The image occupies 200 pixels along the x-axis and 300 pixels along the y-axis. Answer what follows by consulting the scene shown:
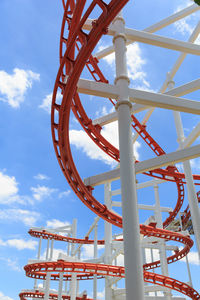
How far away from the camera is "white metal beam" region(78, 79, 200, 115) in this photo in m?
5.19

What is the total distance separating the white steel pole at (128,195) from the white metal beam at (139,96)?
0.15 metres

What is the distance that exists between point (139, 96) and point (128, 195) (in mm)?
1845

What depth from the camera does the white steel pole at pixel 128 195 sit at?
3954 millimetres

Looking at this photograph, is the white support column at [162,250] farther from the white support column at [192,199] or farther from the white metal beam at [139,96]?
the white metal beam at [139,96]

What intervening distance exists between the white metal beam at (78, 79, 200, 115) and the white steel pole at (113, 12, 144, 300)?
15 cm

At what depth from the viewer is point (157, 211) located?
41.5 ft

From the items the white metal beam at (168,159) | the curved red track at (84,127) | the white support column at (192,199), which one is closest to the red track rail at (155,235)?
the curved red track at (84,127)

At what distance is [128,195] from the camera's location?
4.46 metres

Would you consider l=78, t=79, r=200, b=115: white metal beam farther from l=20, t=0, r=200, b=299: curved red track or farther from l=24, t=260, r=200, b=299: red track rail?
l=24, t=260, r=200, b=299: red track rail

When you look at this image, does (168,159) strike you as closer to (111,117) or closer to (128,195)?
(128,195)

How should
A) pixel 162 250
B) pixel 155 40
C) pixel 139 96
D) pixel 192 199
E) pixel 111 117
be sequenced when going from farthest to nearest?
pixel 162 250 → pixel 192 199 → pixel 111 117 → pixel 155 40 → pixel 139 96

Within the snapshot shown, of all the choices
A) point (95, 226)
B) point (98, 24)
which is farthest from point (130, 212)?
point (95, 226)

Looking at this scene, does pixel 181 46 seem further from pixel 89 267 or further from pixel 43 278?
pixel 43 278

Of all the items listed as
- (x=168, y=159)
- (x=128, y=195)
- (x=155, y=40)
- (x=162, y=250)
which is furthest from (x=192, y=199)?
(x=162, y=250)
